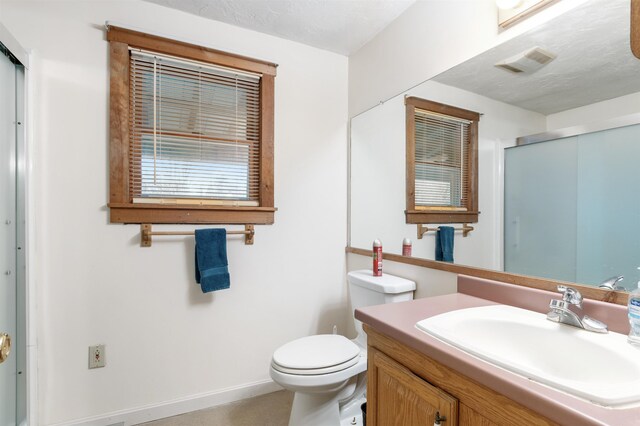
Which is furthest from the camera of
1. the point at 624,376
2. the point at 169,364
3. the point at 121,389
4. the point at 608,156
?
the point at 169,364

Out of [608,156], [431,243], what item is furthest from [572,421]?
[431,243]

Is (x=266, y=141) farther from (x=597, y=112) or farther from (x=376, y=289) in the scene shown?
(x=597, y=112)

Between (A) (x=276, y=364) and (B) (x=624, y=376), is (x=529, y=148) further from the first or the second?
(A) (x=276, y=364)

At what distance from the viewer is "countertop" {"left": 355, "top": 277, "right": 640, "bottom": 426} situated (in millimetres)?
511

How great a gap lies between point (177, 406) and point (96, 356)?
53cm

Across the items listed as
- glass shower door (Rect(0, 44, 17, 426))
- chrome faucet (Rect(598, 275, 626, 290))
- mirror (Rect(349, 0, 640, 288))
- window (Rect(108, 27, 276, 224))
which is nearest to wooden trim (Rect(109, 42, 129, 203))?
window (Rect(108, 27, 276, 224))

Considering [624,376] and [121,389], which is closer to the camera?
[624,376]

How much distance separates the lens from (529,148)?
116 cm

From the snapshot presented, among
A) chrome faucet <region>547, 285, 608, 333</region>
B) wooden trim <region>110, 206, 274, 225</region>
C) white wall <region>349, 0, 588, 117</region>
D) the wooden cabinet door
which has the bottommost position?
the wooden cabinet door

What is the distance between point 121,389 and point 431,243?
1.85 m

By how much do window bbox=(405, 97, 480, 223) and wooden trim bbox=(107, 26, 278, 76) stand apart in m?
0.99

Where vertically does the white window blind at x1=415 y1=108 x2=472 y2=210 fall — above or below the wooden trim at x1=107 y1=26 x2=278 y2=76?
below

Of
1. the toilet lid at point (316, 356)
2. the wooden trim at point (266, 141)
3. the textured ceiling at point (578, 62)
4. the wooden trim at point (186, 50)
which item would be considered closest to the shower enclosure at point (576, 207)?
the textured ceiling at point (578, 62)

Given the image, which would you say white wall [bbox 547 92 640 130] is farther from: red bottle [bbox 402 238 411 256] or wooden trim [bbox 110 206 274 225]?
wooden trim [bbox 110 206 274 225]
